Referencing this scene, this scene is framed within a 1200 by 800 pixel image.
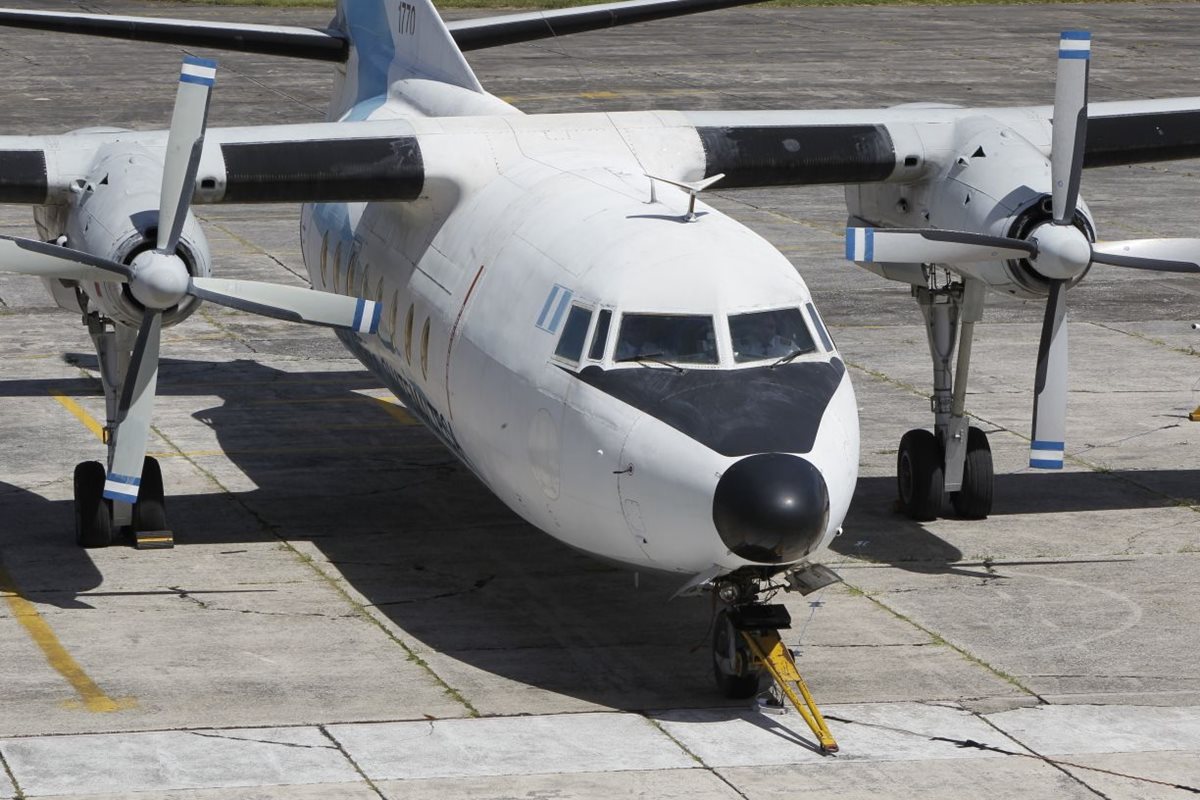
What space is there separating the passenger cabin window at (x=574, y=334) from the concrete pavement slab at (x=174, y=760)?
350cm

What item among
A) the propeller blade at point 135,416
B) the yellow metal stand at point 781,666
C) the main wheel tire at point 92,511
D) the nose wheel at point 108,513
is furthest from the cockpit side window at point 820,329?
the main wheel tire at point 92,511

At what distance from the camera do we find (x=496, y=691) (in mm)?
14945

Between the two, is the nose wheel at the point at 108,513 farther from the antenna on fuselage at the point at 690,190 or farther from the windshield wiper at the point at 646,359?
the windshield wiper at the point at 646,359

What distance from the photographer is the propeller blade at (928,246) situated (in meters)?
17.4

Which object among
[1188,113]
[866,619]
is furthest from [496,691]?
[1188,113]

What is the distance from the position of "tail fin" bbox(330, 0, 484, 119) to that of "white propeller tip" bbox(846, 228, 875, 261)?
5.56m

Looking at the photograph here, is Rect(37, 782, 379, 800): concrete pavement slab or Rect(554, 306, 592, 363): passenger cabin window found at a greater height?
Rect(554, 306, 592, 363): passenger cabin window

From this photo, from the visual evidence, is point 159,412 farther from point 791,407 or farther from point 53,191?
point 791,407

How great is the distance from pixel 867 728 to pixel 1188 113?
9.08 m

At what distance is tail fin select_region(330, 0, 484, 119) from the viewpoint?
21.5 m

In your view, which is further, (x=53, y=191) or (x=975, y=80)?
(x=975, y=80)

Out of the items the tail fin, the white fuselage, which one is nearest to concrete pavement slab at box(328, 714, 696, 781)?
the white fuselage

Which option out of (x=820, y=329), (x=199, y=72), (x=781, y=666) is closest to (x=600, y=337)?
(x=820, y=329)

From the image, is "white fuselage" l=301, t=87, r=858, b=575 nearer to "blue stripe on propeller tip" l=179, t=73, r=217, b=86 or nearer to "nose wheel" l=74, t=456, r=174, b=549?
"blue stripe on propeller tip" l=179, t=73, r=217, b=86
